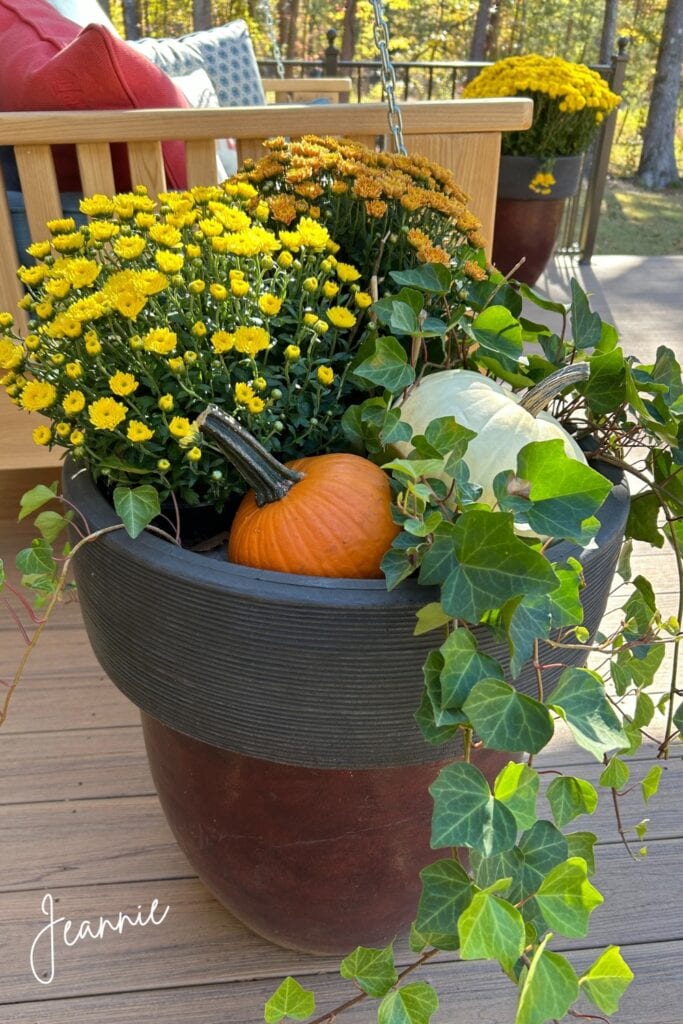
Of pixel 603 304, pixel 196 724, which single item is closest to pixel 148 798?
pixel 196 724

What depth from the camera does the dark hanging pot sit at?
640 mm

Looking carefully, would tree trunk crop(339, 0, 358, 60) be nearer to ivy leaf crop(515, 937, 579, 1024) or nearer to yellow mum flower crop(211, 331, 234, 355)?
yellow mum flower crop(211, 331, 234, 355)

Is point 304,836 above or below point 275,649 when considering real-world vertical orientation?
below

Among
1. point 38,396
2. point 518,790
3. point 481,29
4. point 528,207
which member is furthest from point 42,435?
point 481,29

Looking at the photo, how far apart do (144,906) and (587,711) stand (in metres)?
0.74

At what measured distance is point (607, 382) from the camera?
2.81 ft

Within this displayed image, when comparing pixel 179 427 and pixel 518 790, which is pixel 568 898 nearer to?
pixel 518 790

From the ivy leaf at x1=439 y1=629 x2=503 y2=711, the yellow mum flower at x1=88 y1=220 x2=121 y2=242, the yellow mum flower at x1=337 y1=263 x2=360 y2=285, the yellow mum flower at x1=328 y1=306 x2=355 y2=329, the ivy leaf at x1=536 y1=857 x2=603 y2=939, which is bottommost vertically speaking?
the ivy leaf at x1=536 y1=857 x2=603 y2=939

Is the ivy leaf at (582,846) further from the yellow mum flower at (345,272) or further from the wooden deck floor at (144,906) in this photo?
the yellow mum flower at (345,272)

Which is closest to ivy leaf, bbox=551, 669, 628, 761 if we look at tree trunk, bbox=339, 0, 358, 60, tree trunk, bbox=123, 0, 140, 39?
tree trunk, bbox=123, 0, 140, 39

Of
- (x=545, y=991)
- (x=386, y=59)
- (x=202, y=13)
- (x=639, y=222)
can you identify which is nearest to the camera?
(x=545, y=991)

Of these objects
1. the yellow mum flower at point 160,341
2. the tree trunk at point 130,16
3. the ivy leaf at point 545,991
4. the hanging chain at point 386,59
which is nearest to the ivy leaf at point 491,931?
the ivy leaf at point 545,991

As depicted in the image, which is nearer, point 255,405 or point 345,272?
point 255,405

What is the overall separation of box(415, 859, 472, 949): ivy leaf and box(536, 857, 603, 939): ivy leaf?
0.19 feet
